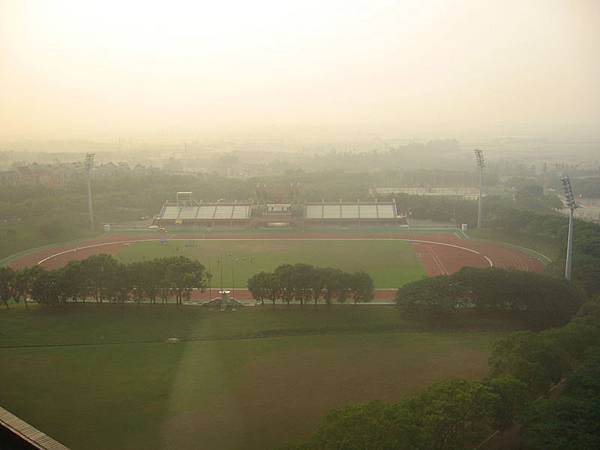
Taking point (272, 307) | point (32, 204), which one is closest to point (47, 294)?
point (272, 307)

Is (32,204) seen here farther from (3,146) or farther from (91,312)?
(91,312)

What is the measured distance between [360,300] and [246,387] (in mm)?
3566

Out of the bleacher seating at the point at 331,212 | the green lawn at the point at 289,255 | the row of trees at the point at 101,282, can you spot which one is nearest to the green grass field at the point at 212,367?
the row of trees at the point at 101,282

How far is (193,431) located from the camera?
208 inches

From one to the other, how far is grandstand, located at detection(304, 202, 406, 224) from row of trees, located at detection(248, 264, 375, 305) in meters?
7.84

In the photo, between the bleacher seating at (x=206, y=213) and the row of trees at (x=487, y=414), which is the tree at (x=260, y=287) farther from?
the bleacher seating at (x=206, y=213)

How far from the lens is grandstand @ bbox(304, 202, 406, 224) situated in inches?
685

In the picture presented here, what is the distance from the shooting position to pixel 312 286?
941 centimetres

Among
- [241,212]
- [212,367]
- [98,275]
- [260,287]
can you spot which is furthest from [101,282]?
[241,212]

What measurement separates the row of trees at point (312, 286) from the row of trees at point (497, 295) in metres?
0.78

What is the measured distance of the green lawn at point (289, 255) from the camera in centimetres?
1182

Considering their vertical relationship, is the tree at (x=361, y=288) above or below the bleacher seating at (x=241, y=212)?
below

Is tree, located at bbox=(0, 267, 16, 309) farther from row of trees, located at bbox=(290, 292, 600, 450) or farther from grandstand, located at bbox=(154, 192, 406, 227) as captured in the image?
grandstand, located at bbox=(154, 192, 406, 227)

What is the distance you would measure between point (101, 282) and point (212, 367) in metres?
3.60
